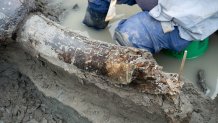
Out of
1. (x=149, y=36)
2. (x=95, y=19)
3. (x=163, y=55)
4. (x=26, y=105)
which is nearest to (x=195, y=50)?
(x=163, y=55)

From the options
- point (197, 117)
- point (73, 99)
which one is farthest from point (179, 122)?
point (73, 99)

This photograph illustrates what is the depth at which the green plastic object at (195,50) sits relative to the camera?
2.48 m

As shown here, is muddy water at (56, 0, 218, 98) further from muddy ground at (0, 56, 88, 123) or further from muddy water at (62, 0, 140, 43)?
muddy ground at (0, 56, 88, 123)

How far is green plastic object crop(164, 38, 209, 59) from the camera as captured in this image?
248 cm

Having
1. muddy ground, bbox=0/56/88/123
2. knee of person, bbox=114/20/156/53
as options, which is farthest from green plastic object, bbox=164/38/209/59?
muddy ground, bbox=0/56/88/123

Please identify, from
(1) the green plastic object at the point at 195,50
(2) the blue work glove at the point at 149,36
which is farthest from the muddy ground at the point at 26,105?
(1) the green plastic object at the point at 195,50

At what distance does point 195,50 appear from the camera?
251 centimetres

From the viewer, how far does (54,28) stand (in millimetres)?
1953

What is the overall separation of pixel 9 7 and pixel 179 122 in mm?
1024

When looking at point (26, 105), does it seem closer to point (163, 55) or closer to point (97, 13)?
point (97, 13)

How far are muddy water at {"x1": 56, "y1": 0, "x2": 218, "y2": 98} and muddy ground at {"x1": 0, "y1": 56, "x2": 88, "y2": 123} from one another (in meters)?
0.67

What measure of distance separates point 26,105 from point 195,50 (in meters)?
1.12

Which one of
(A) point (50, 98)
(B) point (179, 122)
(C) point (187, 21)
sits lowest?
(A) point (50, 98)

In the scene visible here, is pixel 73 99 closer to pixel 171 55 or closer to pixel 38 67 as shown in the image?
pixel 38 67
